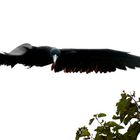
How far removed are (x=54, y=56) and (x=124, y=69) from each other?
172cm

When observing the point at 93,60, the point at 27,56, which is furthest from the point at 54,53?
the point at 93,60

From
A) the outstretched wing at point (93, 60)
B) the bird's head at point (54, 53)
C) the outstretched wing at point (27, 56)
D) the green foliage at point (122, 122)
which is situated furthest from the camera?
the outstretched wing at point (93, 60)

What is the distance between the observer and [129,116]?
441 centimetres

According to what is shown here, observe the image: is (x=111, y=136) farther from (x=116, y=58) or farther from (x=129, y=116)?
(x=116, y=58)

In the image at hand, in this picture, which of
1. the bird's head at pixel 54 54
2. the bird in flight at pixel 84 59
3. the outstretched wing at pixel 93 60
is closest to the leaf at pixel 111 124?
the bird in flight at pixel 84 59

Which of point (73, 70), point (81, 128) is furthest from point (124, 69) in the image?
point (81, 128)

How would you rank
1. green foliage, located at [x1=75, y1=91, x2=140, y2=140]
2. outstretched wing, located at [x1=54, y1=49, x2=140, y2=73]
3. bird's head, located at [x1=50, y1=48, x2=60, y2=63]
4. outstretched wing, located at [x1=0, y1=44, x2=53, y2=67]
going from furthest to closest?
outstretched wing, located at [x1=54, y1=49, x2=140, y2=73] → bird's head, located at [x1=50, y1=48, x2=60, y2=63] → outstretched wing, located at [x1=0, y1=44, x2=53, y2=67] → green foliage, located at [x1=75, y1=91, x2=140, y2=140]

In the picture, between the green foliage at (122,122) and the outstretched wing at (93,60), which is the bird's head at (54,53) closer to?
the outstretched wing at (93,60)

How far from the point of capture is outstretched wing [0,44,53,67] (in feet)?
36.2

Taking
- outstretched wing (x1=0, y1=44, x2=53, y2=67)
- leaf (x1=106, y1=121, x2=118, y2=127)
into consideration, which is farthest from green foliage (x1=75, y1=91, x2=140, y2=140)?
outstretched wing (x1=0, y1=44, x2=53, y2=67)

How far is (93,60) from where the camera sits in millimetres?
12914

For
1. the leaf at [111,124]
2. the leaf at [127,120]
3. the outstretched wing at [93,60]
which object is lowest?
the outstretched wing at [93,60]

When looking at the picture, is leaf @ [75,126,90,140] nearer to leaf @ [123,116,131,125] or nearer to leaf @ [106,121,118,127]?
leaf @ [106,121,118,127]

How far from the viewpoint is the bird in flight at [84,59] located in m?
12.1
